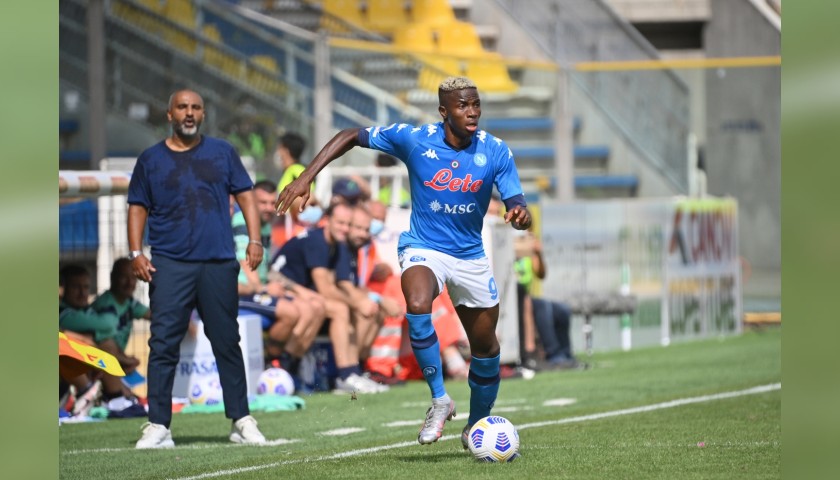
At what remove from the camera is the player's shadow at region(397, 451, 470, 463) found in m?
8.05

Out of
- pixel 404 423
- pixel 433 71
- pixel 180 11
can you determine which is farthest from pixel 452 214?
pixel 180 11

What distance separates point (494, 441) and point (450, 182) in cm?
140

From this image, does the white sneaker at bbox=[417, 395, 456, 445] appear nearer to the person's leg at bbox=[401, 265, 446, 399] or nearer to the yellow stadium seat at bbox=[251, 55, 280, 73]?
the person's leg at bbox=[401, 265, 446, 399]

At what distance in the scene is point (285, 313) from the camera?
12945mm

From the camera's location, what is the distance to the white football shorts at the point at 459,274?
819cm

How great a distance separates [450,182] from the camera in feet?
26.9

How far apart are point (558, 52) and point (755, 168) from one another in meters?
3.27

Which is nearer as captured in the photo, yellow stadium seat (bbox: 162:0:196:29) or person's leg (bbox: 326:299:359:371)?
person's leg (bbox: 326:299:359:371)

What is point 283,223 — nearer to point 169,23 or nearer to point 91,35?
point 91,35

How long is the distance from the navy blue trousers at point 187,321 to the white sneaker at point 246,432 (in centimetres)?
5

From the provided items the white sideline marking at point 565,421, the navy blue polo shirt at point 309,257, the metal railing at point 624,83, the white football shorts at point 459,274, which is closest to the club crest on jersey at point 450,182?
the white football shorts at point 459,274

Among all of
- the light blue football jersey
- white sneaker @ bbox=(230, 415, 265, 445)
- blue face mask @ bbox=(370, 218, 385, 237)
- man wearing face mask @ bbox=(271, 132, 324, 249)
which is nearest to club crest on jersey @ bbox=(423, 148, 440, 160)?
the light blue football jersey

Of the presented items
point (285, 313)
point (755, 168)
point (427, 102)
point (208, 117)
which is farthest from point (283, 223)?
point (755, 168)

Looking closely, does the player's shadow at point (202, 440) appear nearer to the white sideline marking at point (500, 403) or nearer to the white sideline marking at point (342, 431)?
the white sideline marking at point (342, 431)
